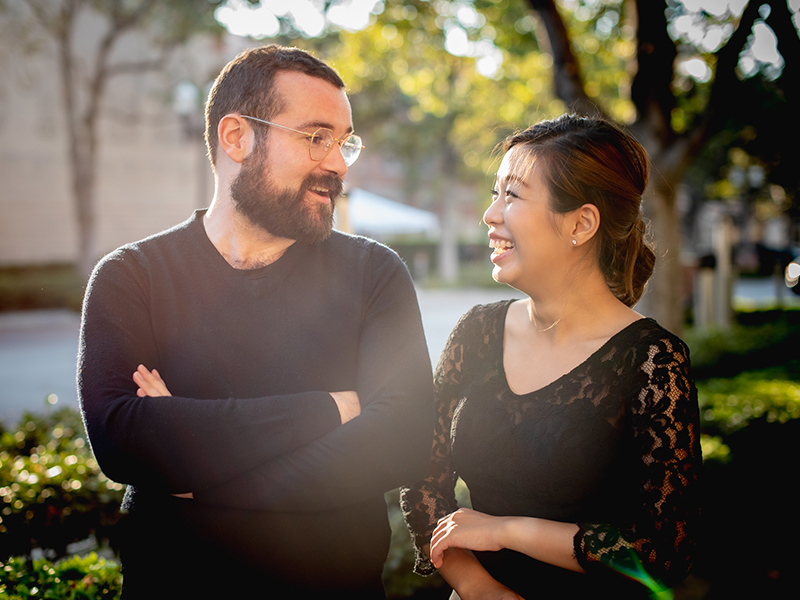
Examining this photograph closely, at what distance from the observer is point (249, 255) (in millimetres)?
2129

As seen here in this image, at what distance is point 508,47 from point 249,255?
8.03 m

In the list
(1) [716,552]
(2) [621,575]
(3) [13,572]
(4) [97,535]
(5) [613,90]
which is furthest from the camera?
(5) [613,90]

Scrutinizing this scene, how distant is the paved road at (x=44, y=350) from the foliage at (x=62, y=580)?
294 centimetres

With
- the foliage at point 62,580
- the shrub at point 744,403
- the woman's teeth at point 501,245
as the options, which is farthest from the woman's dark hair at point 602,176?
the shrub at point 744,403

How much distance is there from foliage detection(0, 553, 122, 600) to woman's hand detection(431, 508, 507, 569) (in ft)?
4.12

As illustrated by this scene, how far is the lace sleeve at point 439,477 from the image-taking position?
7.17ft

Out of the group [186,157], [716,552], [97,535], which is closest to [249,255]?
[97,535]

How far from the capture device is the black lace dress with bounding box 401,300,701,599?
5.75 feet

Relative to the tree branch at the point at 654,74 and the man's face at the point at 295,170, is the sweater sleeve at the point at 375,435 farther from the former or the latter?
the tree branch at the point at 654,74

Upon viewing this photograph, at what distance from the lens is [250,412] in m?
1.85

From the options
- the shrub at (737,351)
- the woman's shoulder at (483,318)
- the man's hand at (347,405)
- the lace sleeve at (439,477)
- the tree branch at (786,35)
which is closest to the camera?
the man's hand at (347,405)

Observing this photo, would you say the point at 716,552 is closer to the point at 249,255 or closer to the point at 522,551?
the point at 522,551

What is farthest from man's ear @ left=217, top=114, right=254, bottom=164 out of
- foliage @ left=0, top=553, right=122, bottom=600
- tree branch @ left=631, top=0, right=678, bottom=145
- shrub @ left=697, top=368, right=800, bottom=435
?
tree branch @ left=631, top=0, right=678, bottom=145

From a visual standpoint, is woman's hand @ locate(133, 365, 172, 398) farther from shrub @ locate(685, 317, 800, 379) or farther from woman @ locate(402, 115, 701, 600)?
shrub @ locate(685, 317, 800, 379)
